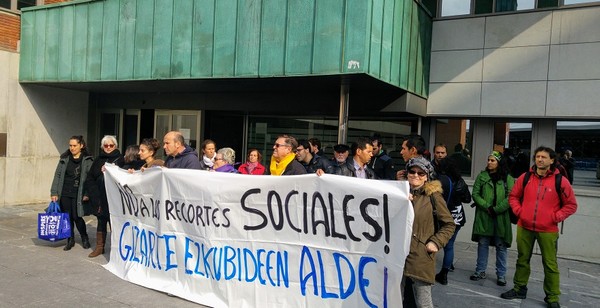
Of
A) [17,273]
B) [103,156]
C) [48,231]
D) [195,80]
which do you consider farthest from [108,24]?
[17,273]

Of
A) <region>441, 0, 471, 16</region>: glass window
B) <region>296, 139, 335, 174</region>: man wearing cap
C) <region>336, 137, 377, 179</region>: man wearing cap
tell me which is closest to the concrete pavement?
<region>336, 137, 377, 179</region>: man wearing cap

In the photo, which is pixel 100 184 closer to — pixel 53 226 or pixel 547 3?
pixel 53 226

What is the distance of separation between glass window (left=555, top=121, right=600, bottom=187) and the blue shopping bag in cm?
810

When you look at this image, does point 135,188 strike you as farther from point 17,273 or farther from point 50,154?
point 50,154

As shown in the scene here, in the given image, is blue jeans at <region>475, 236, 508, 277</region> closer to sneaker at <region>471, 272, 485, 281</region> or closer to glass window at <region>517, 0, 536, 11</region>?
sneaker at <region>471, 272, 485, 281</region>

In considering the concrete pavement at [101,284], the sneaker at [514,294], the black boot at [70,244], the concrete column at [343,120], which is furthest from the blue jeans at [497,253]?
the black boot at [70,244]

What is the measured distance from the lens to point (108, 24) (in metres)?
9.12

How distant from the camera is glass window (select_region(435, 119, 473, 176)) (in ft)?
29.6

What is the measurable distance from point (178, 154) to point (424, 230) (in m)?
3.28

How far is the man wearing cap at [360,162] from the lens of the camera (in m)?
5.23

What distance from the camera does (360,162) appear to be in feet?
17.6

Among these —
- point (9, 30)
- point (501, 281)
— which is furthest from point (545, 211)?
point (9, 30)

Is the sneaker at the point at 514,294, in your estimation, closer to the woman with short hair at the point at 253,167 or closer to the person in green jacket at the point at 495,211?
the person in green jacket at the point at 495,211

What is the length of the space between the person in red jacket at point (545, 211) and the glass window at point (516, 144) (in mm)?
3608
